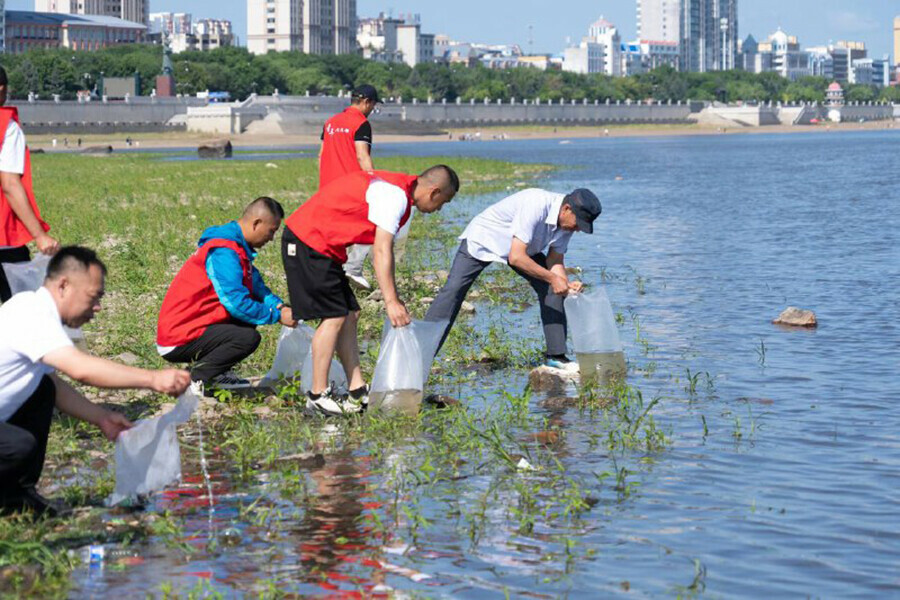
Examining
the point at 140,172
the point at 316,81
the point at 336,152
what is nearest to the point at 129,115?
the point at 316,81

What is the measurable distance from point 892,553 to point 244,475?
3050 mm

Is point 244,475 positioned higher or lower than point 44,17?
lower

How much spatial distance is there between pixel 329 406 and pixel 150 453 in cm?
225

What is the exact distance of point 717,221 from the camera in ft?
83.0

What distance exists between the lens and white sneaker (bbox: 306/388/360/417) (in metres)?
7.79

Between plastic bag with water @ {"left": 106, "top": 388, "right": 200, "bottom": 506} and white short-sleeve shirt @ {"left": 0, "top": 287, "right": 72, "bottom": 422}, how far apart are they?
1.55ft

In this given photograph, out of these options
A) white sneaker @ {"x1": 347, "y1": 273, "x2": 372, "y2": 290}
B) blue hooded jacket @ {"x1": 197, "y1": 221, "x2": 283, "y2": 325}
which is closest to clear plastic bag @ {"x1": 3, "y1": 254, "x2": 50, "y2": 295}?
blue hooded jacket @ {"x1": 197, "y1": 221, "x2": 283, "y2": 325}

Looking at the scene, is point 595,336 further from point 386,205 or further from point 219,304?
point 219,304

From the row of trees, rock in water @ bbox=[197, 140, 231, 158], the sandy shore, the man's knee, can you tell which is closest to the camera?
the man's knee

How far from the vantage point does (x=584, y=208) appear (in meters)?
8.32

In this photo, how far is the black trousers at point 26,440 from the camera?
538 centimetres

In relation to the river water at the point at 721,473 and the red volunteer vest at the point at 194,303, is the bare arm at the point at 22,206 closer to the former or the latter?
the red volunteer vest at the point at 194,303

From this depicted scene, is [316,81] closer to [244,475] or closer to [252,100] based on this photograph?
[252,100]

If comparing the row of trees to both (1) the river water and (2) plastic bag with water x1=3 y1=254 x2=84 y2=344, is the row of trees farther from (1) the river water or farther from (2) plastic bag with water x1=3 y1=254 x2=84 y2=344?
(2) plastic bag with water x1=3 y1=254 x2=84 y2=344
